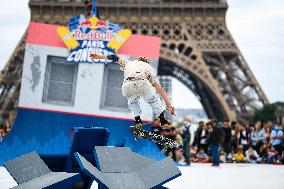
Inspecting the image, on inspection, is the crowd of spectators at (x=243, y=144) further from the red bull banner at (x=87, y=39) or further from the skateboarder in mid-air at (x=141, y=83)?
the skateboarder in mid-air at (x=141, y=83)

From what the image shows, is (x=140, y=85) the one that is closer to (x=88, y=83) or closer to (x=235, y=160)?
(x=88, y=83)

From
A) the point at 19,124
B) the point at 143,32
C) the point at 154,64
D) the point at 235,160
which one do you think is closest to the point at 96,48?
the point at 154,64

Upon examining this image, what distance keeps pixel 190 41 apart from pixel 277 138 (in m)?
18.5

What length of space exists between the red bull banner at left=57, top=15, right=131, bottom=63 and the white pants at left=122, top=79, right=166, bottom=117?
7282 millimetres

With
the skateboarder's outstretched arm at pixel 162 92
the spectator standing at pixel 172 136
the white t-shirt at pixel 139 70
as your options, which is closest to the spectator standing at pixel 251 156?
the spectator standing at pixel 172 136

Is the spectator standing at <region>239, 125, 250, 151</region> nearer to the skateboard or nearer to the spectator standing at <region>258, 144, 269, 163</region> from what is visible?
the spectator standing at <region>258, 144, 269, 163</region>

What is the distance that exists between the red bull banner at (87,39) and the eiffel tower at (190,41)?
59.4ft

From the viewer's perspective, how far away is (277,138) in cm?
1559

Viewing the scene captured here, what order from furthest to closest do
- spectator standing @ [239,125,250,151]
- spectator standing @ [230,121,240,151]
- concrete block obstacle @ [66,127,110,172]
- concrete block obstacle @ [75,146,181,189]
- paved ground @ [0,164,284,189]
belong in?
spectator standing @ [230,121,240,151]
spectator standing @ [239,125,250,151]
paved ground @ [0,164,284,189]
concrete block obstacle @ [66,127,110,172]
concrete block obstacle @ [75,146,181,189]

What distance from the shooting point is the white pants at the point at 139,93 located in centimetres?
589

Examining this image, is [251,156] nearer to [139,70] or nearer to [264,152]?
[264,152]

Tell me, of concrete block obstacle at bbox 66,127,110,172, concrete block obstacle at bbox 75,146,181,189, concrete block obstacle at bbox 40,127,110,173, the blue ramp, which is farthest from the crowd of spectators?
concrete block obstacle at bbox 75,146,181,189

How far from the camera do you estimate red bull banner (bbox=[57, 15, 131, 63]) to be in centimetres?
1336

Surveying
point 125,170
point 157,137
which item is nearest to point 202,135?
point 157,137
